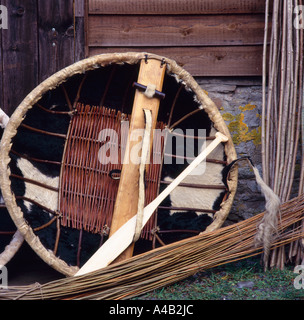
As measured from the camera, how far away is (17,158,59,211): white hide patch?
6.56ft

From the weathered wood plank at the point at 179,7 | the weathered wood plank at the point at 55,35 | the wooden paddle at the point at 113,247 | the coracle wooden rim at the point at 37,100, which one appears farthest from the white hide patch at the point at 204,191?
the weathered wood plank at the point at 55,35

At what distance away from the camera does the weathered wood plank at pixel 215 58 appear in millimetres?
2271

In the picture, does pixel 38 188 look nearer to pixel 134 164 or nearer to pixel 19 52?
pixel 134 164

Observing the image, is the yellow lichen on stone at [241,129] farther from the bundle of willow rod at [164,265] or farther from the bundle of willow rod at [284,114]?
the bundle of willow rod at [164,265]

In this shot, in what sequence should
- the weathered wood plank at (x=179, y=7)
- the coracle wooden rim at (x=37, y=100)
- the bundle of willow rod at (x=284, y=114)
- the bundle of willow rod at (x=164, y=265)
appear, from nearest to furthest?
the bundle of willow rod at (x=164, y=265) → the coracle wooden rim at (x=37, y=100) → the bundle of willow rod at (x=284, y=114) → the weathered wood plank at (x=179, y=7)

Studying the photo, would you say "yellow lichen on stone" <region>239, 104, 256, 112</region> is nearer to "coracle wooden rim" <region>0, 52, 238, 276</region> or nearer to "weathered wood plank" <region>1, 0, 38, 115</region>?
"coracle wooden rim" <region>0, 52, 238, 276</region>

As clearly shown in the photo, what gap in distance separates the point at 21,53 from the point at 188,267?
1592mm

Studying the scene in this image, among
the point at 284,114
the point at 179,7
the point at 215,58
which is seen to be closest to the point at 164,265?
the point at 284,114

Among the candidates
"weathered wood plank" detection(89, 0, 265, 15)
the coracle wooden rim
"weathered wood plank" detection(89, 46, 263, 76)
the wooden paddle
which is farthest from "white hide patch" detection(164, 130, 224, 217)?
"weathered wood plank" detection(89, 0, 265, 15)

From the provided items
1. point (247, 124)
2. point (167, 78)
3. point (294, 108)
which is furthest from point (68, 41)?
point (294, 108)

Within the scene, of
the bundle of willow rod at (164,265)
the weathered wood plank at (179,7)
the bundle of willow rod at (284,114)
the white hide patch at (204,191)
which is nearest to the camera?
the bundle of willow rod at (164,265)

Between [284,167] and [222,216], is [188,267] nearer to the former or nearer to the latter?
[222,216]

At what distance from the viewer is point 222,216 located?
1.93 metres

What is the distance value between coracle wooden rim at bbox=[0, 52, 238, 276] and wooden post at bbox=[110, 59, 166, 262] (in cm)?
6
